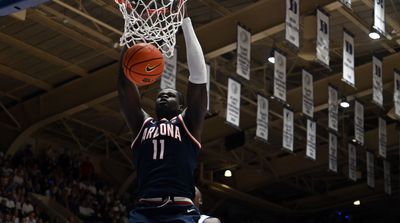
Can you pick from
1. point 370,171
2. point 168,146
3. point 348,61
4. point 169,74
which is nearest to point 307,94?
point 348,61

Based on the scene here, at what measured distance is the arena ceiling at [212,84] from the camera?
67.4ft

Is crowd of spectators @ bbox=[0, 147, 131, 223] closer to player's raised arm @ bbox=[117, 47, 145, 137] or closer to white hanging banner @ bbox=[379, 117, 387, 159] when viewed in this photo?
white hanging banner @ bbox=[379, 117, 387, 159]

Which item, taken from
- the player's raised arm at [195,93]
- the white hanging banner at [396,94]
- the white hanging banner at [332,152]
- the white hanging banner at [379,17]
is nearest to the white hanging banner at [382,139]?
the white hanging banner at [332,152]

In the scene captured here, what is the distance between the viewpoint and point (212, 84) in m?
24.6

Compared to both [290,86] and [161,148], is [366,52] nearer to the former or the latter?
[290,86]

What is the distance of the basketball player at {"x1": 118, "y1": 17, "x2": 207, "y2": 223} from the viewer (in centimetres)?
556

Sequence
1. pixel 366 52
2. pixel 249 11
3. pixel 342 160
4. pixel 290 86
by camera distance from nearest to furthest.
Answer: pixel 249 11 → pixel 366 52 → pixel 290 86 → pixel 342 160

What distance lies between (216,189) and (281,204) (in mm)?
5300

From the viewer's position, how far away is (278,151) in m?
31.4

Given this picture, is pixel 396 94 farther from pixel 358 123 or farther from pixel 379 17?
pixel 379 17

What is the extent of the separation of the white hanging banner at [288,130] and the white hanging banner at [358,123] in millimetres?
1785

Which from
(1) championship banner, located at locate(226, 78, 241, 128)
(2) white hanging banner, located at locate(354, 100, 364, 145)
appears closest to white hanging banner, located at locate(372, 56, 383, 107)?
(2) white hanging banner, located at locate(354, 100, 364, 145)

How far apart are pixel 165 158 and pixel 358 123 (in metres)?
17.3

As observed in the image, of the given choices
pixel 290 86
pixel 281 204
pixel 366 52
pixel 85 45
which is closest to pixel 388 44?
pixel 366 52
